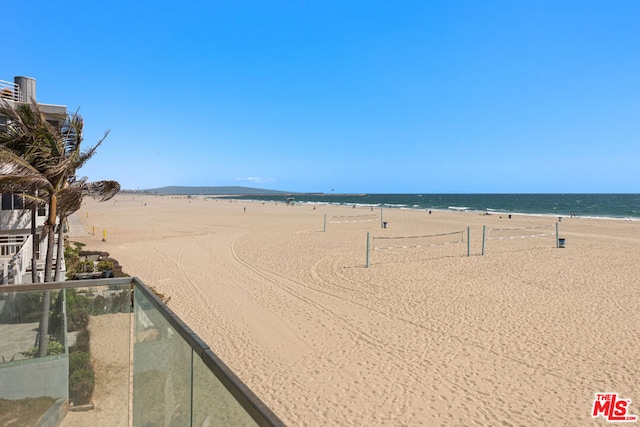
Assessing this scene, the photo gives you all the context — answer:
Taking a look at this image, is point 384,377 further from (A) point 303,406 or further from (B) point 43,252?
(B) point 43,252

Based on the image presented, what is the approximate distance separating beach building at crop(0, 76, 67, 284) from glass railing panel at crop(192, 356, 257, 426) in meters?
9.50

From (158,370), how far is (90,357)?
260 cm

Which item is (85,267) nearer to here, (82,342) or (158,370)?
(82,342)

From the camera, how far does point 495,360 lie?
7.68 m

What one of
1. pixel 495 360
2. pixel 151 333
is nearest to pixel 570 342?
pixel 495 360

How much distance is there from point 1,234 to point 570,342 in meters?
15.8

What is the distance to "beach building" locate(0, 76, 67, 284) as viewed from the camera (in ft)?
32.8

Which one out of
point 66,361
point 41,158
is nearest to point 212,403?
point 66,361

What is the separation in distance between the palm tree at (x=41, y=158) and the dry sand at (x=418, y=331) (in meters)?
4.11

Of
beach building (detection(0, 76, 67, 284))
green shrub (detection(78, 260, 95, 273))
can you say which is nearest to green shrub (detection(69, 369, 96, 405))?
beach building (detection(0, 76, 67, 284))

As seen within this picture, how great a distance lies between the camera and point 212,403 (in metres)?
2.03

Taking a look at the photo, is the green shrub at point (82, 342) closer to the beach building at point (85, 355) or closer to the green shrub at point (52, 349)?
the beach building at point (85, 355)

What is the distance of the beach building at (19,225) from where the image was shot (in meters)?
9.98

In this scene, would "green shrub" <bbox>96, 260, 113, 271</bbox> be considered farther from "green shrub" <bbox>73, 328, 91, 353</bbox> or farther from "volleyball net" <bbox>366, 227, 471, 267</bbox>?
"volleyball net" <bbox>366, 227, 471, 267</bbox>
